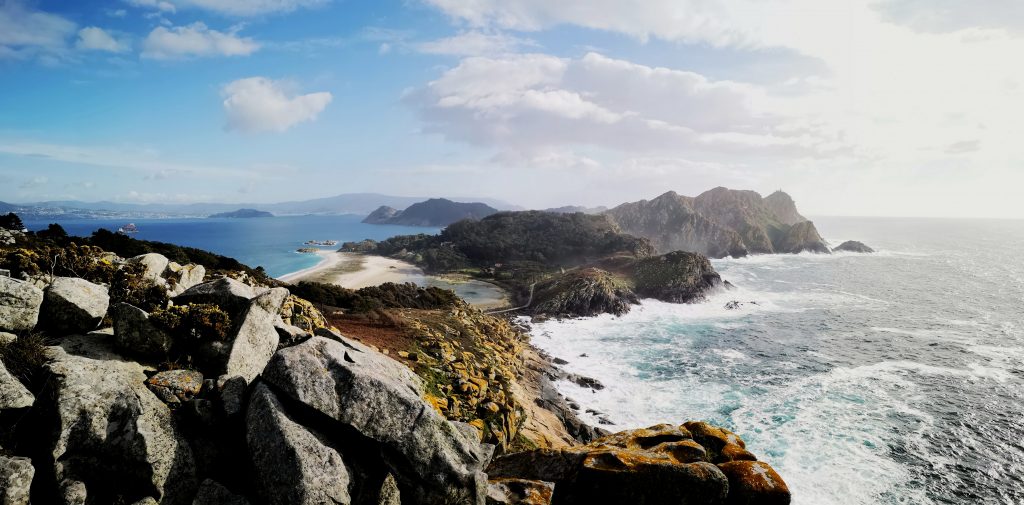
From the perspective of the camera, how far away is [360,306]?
3488cm

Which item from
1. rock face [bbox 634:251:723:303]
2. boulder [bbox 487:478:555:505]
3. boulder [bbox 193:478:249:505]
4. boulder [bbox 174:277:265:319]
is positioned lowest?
rock face [bbox 634:251:723:303]

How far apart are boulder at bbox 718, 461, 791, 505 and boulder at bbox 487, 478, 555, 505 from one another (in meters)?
4.21

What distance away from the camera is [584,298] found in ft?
217

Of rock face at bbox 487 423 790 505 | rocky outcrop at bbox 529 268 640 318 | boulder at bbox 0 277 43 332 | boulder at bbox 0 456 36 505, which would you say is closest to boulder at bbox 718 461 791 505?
rock face at bbox 487 423 790 505

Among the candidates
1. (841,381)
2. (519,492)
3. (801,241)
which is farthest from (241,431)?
(801,241)

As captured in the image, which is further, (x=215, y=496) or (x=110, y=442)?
(x=215, y=496)

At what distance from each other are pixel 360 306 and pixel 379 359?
891 inches

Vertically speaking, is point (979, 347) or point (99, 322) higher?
point (99, 322)

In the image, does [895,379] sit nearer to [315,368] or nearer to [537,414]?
[537,414]

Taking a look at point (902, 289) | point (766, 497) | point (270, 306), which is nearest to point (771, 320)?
point (902, 289)

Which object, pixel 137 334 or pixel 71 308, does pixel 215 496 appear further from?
pixel 71 308

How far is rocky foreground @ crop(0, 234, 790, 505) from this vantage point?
27.1 feet

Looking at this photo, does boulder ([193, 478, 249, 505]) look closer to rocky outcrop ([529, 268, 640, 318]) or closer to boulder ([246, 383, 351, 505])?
boulder ([246, 383, 351, 505])

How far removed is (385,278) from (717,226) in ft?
371
